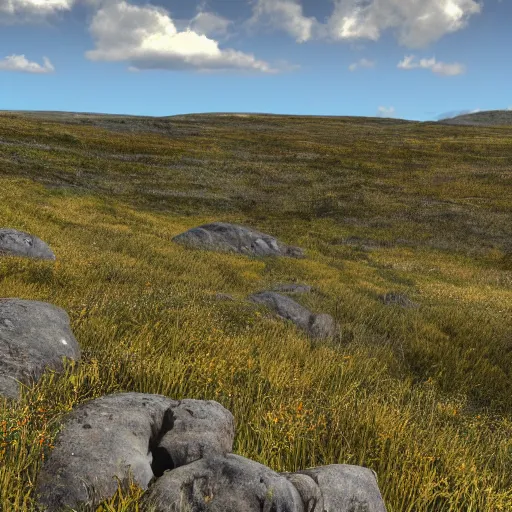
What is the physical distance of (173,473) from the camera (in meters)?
3.25

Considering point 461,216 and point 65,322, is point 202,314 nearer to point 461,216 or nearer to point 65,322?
point 65,322

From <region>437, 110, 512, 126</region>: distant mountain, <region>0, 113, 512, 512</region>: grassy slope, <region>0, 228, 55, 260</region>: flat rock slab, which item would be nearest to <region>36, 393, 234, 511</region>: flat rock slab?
<region>0, 113, 512, 512</region>: grassy slope

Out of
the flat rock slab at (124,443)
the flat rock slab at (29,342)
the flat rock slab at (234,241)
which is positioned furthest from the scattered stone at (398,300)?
the flat rock slab at (124,443)

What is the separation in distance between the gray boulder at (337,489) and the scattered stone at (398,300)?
12356 mm

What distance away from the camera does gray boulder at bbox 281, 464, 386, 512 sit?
3.21 meters

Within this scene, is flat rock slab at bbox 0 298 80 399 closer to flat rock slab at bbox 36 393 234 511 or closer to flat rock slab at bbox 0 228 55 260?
flat rock slab at bbox 36 393 234 511

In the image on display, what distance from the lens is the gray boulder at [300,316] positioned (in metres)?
11.6

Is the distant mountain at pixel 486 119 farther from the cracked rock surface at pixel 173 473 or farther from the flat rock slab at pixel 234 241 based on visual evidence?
the cracked rock surface at pixel 173 473

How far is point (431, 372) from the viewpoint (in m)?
10.1

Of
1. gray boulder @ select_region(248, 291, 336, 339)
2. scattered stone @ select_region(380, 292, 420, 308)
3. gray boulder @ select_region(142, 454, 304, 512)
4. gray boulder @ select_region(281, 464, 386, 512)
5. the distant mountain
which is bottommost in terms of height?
scattered stone @ select_region(380, 292, 420, 308)

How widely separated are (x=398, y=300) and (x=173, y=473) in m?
13.7

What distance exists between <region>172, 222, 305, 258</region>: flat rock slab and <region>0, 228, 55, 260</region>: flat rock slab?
8.42m

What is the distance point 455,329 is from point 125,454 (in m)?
11.6

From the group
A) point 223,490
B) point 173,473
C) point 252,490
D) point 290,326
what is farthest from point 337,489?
point 290,326
